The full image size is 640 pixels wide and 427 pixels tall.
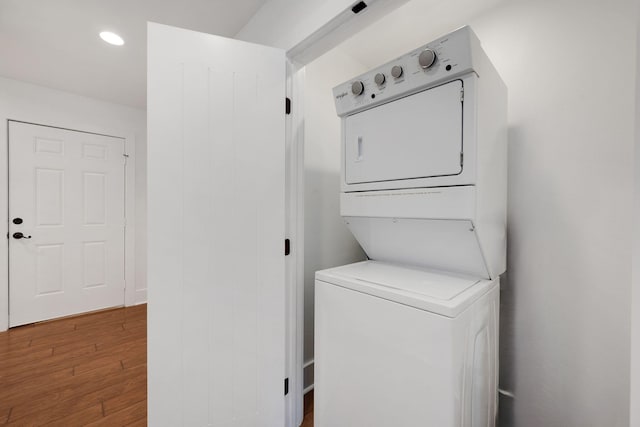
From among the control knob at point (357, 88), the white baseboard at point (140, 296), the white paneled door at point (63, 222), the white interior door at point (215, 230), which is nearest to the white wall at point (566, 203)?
the control knob at point (357, 88)

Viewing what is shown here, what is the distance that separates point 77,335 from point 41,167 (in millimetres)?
1906

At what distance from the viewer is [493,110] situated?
1.08 metres

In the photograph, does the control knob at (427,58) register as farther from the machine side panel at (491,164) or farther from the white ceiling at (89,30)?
the white ceiling at (89,30)

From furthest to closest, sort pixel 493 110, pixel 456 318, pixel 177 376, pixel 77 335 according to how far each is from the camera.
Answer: pixel 77 335 → pixel 177 376 → pixel 493 110 → pixel 456 318

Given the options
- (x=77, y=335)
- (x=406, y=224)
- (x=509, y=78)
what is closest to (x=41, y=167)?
(x=77, y=335)

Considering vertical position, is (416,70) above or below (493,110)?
above

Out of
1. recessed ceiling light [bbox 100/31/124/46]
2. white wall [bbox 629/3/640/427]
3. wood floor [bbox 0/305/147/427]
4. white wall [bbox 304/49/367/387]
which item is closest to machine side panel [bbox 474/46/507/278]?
white wall [bbox 629/3/640/427]

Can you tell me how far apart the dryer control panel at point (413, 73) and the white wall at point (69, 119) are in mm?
3445

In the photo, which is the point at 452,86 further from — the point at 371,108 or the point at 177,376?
the point at 177,376

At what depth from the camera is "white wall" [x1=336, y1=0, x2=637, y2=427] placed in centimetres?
113

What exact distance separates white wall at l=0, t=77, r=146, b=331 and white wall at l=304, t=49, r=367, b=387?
2907 mm

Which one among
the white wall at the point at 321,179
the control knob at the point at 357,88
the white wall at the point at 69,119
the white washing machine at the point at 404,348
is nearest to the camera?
the white washing machine at the point at 404,348

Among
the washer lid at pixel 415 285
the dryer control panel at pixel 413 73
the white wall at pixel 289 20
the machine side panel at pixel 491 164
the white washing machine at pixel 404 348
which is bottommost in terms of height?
the white washing machine at pixel 404 348

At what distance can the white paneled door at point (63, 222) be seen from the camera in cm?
279
